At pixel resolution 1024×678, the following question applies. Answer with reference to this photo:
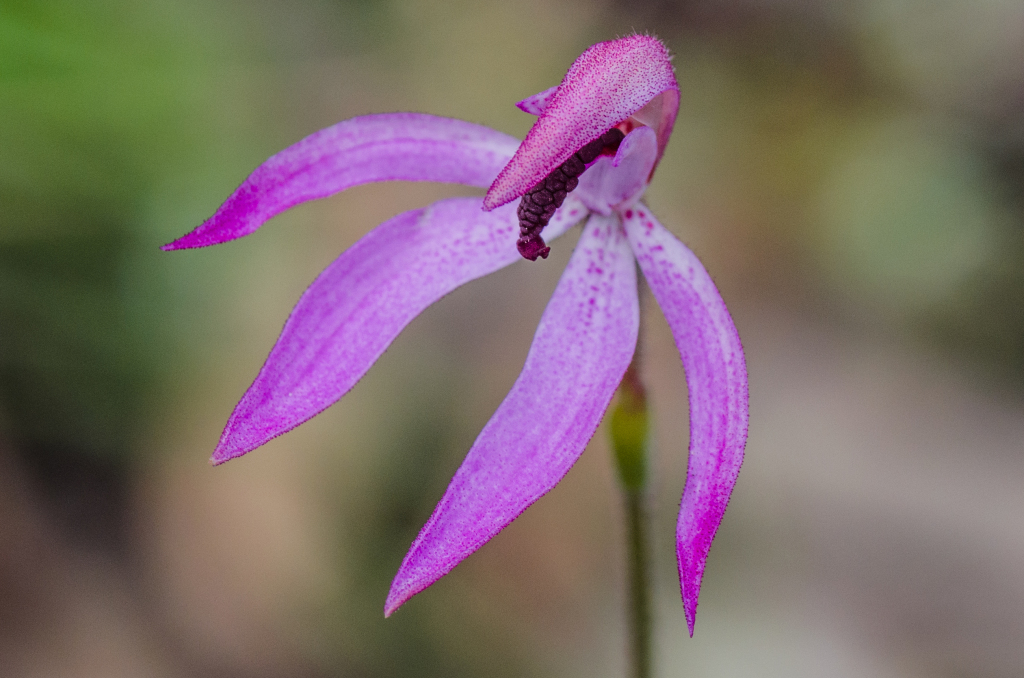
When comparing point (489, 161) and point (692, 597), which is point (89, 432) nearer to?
point (489, 161)

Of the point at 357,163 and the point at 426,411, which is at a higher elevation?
the point at 426,411

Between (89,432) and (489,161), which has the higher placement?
(489,161)

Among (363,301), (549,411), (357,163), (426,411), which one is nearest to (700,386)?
(549,411)

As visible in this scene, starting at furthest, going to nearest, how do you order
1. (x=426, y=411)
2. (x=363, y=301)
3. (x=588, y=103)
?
(x=426, y=411) → (x=363, y=301) → (x=588, y=103)

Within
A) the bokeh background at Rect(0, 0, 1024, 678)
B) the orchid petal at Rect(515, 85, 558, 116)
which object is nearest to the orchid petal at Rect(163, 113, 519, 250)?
the orchid petal at Rect(515, 85, 558, 116)

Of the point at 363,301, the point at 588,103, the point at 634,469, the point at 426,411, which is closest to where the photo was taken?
the point at 588,103

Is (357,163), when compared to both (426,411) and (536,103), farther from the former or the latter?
(426,411)

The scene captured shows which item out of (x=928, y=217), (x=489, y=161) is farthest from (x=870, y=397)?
(x=489, y=161)
